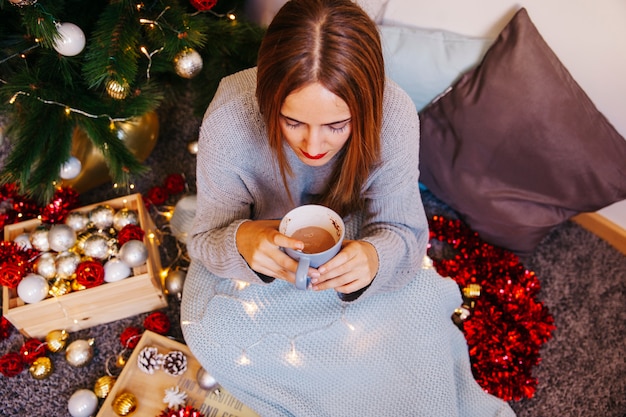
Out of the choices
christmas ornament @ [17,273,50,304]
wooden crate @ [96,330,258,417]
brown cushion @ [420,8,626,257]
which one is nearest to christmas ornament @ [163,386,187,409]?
wooden crate @ [96,330,258,417]

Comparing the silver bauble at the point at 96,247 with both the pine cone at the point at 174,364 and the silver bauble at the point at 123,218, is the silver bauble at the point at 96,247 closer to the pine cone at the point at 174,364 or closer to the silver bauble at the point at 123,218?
the silver bauble at the point at 123,218

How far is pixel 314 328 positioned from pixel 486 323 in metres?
0.50

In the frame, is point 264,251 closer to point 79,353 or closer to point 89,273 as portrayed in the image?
point 89,273

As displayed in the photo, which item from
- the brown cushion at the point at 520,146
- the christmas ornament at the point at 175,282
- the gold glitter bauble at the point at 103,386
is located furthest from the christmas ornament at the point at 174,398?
the brown cushion at the point at 520,146

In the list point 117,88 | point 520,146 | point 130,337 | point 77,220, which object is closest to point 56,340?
point 130,337

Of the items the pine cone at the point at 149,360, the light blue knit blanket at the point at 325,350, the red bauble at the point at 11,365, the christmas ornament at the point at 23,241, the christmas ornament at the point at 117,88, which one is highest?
the christmas ornament at the point at 117,88

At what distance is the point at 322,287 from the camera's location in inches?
33.9

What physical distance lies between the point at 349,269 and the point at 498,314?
0.59m

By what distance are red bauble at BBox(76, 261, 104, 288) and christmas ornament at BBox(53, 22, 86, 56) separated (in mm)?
459

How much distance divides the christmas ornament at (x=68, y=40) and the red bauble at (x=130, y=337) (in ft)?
2.18

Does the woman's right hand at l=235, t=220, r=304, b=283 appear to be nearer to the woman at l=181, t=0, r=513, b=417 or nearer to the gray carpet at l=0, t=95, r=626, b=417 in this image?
the woman at l=181, t=0, r=513, b=417

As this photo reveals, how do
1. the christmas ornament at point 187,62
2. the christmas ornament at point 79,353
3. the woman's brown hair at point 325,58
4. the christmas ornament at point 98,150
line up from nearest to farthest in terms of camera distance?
the woman's brown hair at point 325,58 → the christmas ornament at point 187,62 → the christmas ornament at point 79,353 → the christmas ornament at point 98,150

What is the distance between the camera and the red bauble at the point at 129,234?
1203mm

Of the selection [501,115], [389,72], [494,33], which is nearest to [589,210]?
[501,115]
